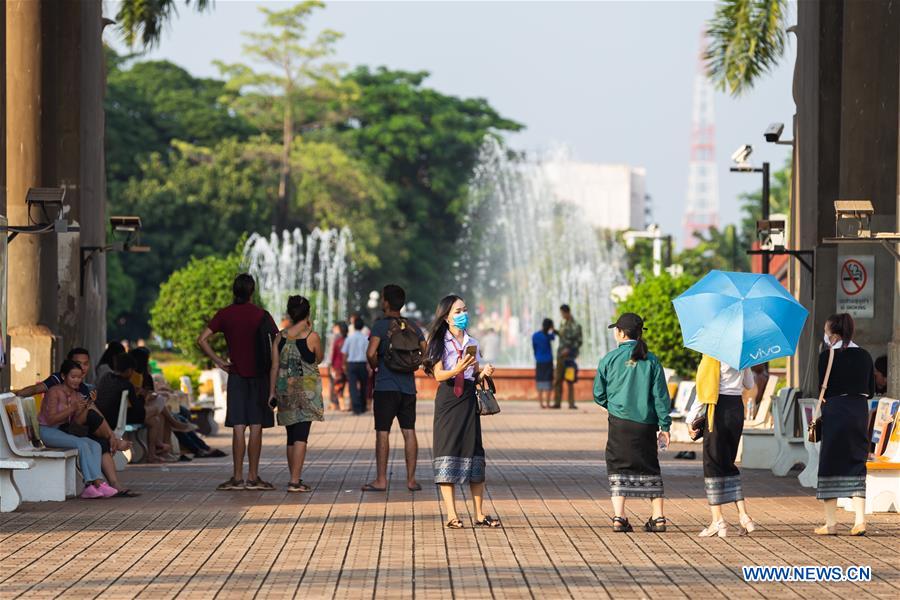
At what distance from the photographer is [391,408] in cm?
1612

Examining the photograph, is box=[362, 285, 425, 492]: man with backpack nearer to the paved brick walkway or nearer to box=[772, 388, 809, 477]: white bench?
the paved brick walkway

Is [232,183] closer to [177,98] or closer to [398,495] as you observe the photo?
[177,98]

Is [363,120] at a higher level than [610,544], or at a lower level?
higher

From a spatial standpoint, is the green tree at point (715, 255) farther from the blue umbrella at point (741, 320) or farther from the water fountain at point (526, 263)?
the blue umbrella at point (741, 320)

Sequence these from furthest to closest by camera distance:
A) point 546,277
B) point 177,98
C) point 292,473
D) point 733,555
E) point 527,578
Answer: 1. point 177,98
2. point 546,277
3. point 292,473
4. point 733,555
5. point 527,578

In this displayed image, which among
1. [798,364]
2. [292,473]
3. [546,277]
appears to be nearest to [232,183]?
[546,277]

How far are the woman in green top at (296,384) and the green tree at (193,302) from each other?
1876 centimetres

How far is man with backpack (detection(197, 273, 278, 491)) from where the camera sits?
1608 cm

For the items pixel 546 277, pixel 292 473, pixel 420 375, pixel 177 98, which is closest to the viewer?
pixel 292 473

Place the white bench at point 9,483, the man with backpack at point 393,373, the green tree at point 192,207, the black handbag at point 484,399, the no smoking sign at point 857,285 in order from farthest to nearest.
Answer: the green tree at point 192,207
the no smoking sign at point 857,285
the man with backpack at point 393,373
the white bench at point 9,483
the black handbag at point 484,399

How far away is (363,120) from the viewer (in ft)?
285

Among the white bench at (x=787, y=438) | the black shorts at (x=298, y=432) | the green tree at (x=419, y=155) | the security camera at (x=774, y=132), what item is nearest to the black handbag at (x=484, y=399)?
the black shorts at (x=298, y=432)

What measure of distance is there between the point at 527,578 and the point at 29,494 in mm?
5731

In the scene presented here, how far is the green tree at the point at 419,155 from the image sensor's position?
84500mm
